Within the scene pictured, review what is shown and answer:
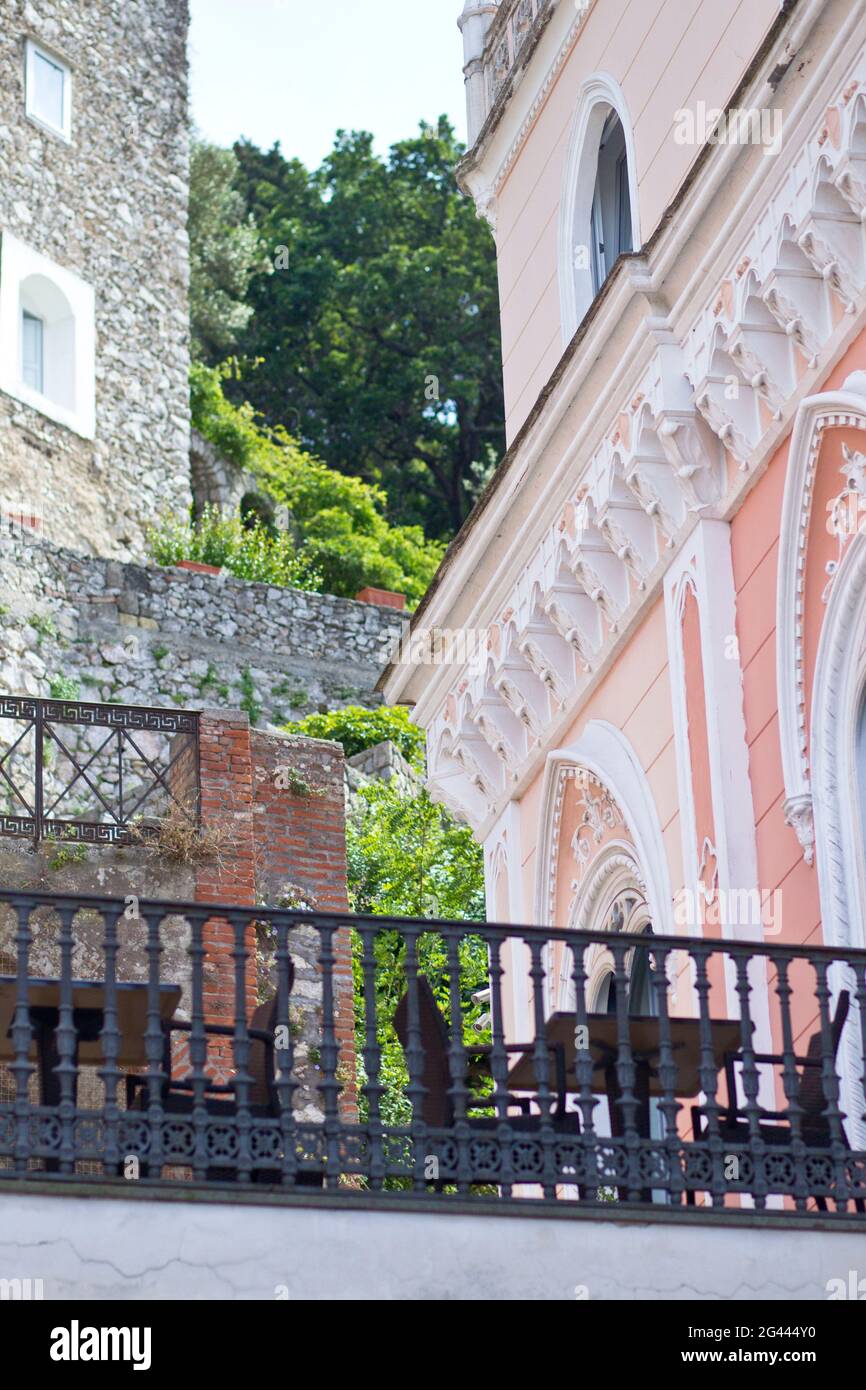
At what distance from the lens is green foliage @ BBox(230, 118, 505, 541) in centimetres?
4428

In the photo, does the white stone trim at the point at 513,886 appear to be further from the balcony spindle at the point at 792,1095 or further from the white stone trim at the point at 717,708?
the balcony spindle at the point at 792,1095

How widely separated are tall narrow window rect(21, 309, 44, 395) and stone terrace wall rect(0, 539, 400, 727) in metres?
4.26

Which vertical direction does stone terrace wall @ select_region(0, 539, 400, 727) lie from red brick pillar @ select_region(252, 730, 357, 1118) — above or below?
above

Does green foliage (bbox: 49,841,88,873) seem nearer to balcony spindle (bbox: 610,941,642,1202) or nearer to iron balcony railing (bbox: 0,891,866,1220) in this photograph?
iron balcony railing (bbox: 0,891,866,1220)

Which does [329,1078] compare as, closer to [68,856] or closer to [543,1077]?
[543,1077]

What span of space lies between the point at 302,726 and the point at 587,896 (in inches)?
550

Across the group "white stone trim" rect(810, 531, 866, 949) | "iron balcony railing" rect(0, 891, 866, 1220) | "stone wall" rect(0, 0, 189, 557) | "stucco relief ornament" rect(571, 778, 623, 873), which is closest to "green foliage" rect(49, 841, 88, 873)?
"stucco relief ornament" rect(571, 778, 623, 873)

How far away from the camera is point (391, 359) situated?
45.1 m

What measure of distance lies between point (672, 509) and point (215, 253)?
103 feet

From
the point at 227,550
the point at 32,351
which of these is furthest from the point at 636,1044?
the point at 32,351
